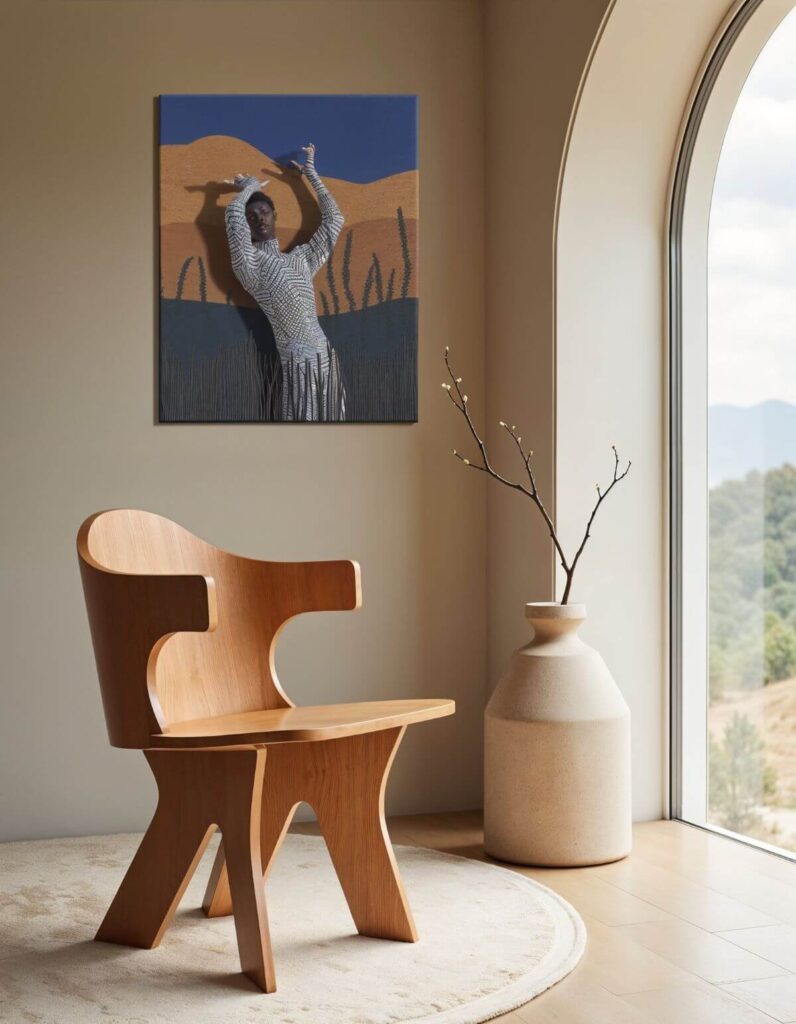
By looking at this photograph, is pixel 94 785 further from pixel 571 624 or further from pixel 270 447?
pixel 571 624

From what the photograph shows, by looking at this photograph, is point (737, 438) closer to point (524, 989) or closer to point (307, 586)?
point (307, 586)

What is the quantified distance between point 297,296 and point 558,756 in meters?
1.42

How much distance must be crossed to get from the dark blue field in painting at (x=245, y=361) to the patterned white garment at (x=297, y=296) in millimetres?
27

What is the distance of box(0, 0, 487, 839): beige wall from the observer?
3156 mm

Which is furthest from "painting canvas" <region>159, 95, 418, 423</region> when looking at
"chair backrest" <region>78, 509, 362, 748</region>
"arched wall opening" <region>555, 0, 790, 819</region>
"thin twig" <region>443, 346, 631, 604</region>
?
"chair backrest" <region>78, 509, 362, 748</region>

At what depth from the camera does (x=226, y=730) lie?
2.04 metres

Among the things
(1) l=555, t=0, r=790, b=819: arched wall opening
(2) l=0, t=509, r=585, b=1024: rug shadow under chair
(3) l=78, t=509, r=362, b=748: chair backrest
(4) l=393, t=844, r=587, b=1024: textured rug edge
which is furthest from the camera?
(1) l=555, t=0, r=790, b=819: arched wall opening

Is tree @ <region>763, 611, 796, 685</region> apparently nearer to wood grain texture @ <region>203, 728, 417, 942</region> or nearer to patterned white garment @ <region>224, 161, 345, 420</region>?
wood grain texture @ <region>203, 728, 417, 942</region>

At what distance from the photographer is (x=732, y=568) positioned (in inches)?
122

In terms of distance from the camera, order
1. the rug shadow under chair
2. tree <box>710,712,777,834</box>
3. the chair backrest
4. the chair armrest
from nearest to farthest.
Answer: the rug shadow under chair
the chair backrest
the chair armrest
tree <box>710,712,777,834</box>

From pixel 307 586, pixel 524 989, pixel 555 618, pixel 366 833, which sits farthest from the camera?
pixel 555 618

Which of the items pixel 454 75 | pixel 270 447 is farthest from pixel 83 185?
pixel 454 75

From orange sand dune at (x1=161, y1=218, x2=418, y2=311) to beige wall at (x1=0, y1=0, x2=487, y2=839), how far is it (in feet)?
0.22

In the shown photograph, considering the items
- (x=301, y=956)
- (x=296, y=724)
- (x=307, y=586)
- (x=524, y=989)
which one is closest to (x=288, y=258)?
(x=307, y=586)
